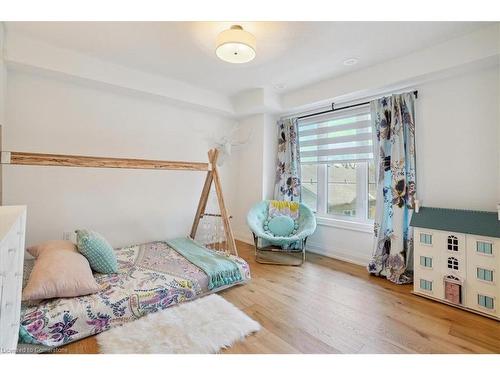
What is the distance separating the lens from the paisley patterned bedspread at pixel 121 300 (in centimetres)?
156

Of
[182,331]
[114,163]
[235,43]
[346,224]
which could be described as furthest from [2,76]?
[346,224]

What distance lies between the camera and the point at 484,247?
6.61ft

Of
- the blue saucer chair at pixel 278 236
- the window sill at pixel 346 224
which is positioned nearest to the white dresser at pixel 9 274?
the blue saucer chair at pixel 278 236

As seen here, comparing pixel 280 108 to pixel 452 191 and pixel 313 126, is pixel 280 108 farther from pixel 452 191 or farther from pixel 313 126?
pixel 452 191

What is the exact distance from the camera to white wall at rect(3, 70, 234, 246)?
2588mm

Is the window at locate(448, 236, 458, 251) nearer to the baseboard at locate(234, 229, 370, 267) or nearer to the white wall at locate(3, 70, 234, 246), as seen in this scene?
the baseboard at locate(234, 229, 370, 267)

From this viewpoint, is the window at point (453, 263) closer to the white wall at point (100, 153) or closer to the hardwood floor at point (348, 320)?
the hardwood floor at point (348, 320)

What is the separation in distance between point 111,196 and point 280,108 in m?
2.74

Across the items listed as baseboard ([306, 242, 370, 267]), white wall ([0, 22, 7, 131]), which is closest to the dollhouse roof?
baseboard ([306, 242, 370, 267])

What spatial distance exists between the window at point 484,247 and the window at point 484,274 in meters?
0.15

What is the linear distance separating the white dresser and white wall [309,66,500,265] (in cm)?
336

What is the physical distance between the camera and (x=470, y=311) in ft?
6.76

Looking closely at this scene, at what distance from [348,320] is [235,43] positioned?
240 centimetres
